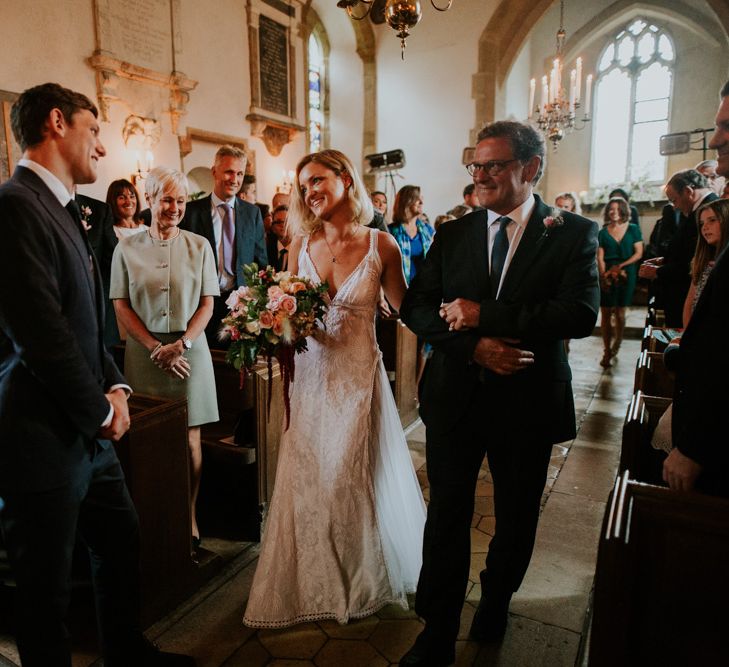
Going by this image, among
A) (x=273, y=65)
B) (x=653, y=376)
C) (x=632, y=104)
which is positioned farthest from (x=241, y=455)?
(x=632, y=104)

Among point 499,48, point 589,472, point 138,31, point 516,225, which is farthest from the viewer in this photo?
point 499,48

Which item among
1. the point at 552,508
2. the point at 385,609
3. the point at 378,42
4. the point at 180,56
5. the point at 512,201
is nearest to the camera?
the point at 512,201

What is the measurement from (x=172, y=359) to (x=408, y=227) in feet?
10.6

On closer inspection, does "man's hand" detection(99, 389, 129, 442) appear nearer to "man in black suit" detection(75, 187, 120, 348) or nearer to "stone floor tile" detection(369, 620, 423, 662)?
"stone floor tile" detection(369, 620, 423, 662)

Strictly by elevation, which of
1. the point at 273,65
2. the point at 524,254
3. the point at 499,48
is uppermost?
the point at 499,48

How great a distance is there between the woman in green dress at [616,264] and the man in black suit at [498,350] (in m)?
5.21

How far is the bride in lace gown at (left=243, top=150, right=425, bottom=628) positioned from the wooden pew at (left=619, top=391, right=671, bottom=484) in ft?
3.12


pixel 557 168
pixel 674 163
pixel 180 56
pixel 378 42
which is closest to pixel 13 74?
pixel 180 56

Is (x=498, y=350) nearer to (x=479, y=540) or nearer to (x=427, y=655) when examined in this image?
(x=427, y=655)

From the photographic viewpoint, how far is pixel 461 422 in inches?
74.2

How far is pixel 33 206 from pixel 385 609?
196 centimetres

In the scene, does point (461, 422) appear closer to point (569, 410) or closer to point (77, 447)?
point (569, 410)

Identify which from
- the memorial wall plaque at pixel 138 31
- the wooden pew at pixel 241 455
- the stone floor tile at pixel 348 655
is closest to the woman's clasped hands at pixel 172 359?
the wooden pew at pixel 241 455

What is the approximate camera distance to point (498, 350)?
1758 millimetres
